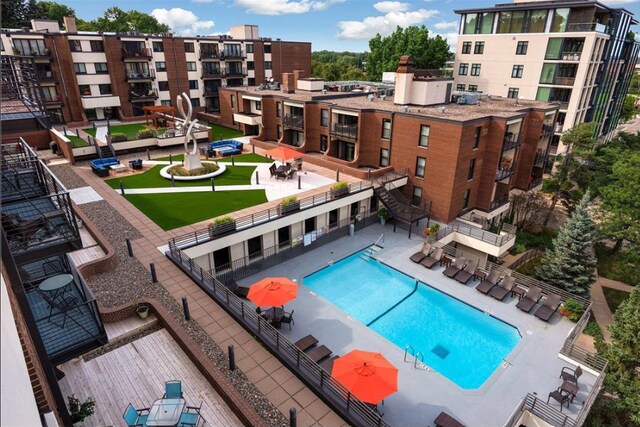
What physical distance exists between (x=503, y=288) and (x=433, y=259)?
4556mm

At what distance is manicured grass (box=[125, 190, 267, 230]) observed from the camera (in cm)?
2388

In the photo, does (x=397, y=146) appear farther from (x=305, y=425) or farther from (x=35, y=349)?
(x=35, y=349)

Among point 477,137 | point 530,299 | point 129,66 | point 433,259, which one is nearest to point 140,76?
point 129,66

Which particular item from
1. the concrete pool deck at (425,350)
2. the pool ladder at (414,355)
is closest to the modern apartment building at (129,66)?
the concrete pool deck at (425,350)

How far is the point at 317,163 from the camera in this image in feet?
113

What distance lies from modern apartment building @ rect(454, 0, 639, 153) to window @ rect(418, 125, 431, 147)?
23.6m

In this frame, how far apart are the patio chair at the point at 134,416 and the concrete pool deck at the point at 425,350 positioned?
26.1 feet

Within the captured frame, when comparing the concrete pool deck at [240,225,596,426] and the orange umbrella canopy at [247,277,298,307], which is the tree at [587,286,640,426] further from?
the orange umbrella canopy at [247,277,298,307]

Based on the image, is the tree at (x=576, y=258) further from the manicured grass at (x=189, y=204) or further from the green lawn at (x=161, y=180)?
the green lawn at (x=161, y=180)

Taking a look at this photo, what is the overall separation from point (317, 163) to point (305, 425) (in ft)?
83.0

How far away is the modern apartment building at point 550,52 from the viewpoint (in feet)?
135

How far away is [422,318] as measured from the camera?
822 inches

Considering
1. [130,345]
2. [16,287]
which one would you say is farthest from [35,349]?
[130,345]

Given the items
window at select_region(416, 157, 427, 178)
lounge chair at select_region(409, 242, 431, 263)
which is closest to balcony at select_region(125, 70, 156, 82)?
window at select_region(416, 157, 427, 178)
